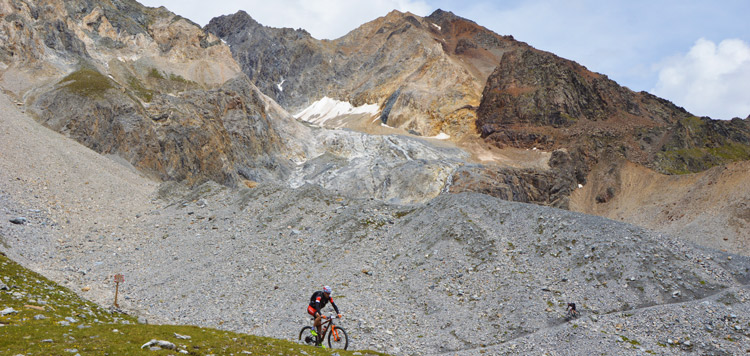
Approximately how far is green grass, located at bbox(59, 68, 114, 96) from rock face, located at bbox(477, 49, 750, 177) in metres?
118

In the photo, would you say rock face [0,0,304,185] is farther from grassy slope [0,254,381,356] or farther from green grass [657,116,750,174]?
green grass [657,116,750,174]

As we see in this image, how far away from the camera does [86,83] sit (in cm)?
9244

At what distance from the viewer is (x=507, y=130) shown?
16675 cm

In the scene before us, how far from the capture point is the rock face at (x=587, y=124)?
150 m

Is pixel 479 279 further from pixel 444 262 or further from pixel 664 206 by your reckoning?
pixel 664 206

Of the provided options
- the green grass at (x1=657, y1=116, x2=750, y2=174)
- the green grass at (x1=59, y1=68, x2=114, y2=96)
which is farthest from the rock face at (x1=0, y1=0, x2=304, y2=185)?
the green grass at (x1=657, y1=116, x2=750, y2=174)

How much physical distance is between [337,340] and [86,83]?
92.8 metres

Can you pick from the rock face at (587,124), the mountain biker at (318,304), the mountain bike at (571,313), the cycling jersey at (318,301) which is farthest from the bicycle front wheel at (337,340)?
the rock face at (587,124)

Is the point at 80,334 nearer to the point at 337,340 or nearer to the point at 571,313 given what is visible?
the point at 337,340

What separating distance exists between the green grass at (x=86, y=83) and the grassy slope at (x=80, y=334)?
249 ft

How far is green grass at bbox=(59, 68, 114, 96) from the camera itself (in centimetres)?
8942

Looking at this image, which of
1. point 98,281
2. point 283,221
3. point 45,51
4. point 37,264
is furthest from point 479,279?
point 45,51

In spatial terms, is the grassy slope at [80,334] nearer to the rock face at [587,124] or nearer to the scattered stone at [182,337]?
the scattered stone at [182,337]

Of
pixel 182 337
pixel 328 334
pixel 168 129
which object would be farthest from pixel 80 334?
pixel 168 129
